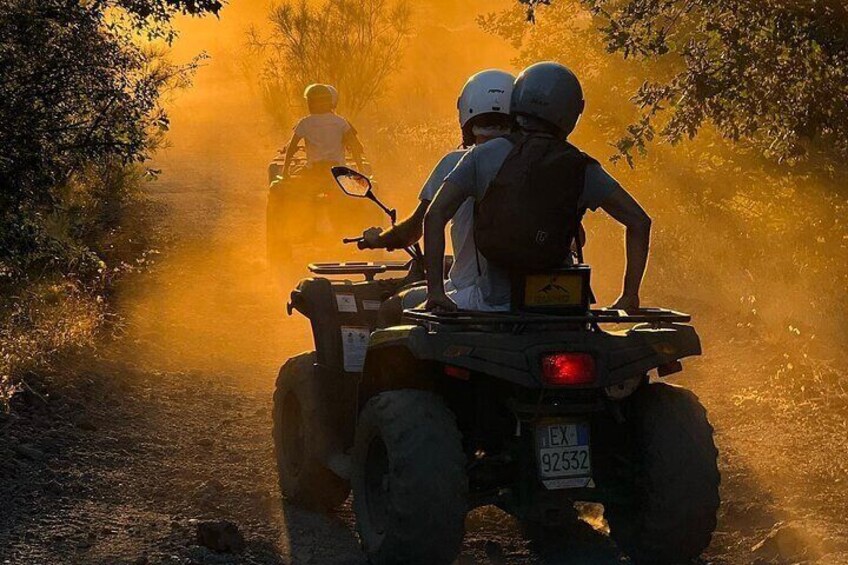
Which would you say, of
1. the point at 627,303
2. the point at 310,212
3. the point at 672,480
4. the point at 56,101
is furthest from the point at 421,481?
the point at 310,212

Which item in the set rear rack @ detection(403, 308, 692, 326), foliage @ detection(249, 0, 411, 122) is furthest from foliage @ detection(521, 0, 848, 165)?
foliage @ detection(249, 0, 411, 122)

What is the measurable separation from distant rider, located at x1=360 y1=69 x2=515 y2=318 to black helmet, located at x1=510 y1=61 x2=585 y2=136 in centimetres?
42

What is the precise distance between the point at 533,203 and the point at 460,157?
2.89ft

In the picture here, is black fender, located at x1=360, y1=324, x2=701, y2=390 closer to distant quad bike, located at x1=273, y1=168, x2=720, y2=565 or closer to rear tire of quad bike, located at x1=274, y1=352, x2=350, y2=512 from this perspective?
distant quad bike, located at x1=273, y1=168, x2=720, y2=565

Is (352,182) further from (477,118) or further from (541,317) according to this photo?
(541,317)

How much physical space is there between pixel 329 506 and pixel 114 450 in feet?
5.50

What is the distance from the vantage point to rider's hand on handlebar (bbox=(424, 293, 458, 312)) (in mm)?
5371

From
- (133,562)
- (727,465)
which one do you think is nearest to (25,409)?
(133,562)

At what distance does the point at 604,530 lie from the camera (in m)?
6.39

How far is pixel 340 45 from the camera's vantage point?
32.1 metres

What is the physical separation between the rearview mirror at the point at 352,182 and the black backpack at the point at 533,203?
1074 mm

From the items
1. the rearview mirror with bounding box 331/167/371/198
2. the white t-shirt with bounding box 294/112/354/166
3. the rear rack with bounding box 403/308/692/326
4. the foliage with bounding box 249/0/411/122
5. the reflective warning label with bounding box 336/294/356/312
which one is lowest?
the rear rack with bounding box 403/308/692/326

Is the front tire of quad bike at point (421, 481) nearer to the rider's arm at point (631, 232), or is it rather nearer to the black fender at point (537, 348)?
the black fender at point (537, 348)

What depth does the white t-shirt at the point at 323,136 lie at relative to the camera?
14.9 metres
